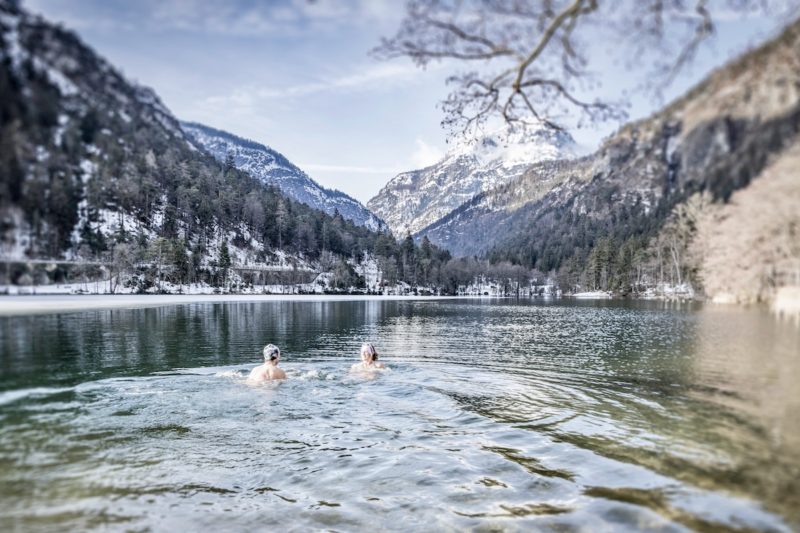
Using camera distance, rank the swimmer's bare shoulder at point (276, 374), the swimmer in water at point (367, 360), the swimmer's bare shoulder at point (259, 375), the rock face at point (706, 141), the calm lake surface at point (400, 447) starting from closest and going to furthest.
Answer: the rock face at point (706, 141)
the calm lake surface at point (400, 447)
the swimmer's bare shoulder at point (259, 375)
the swimmer's bare shoulder at point (276, 374)
the swimmer in water at point (367, 360)

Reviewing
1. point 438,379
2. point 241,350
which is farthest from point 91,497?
point 241,350

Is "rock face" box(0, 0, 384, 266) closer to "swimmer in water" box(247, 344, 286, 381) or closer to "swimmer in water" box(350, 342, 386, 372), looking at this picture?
"swimmer in water" box(247, 344, 286, 381)

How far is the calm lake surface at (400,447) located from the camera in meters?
6.12

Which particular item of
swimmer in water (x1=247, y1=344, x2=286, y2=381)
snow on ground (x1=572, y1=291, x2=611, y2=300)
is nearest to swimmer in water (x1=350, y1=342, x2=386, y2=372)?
swimmer in water (x1=247, y1=344, x2=286, y2=381)

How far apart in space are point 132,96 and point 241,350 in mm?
22901

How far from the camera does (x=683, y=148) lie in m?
4.99

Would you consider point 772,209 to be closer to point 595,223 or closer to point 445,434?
→ point 595,223

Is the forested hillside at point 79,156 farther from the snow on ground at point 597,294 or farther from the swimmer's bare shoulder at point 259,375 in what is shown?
the snow on ground at point 597,294

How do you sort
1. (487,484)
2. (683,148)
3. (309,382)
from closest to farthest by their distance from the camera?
Result: (683,148) < (487,484) < (309,382)

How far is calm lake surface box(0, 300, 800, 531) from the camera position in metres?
6.12

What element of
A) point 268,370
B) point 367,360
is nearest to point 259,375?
point 268,370

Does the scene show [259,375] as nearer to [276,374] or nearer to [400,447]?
[276,374]

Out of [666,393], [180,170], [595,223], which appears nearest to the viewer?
[180,170]

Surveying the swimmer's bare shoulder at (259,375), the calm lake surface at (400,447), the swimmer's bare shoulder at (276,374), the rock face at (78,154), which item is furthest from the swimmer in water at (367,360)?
the rock face at (78,154)
